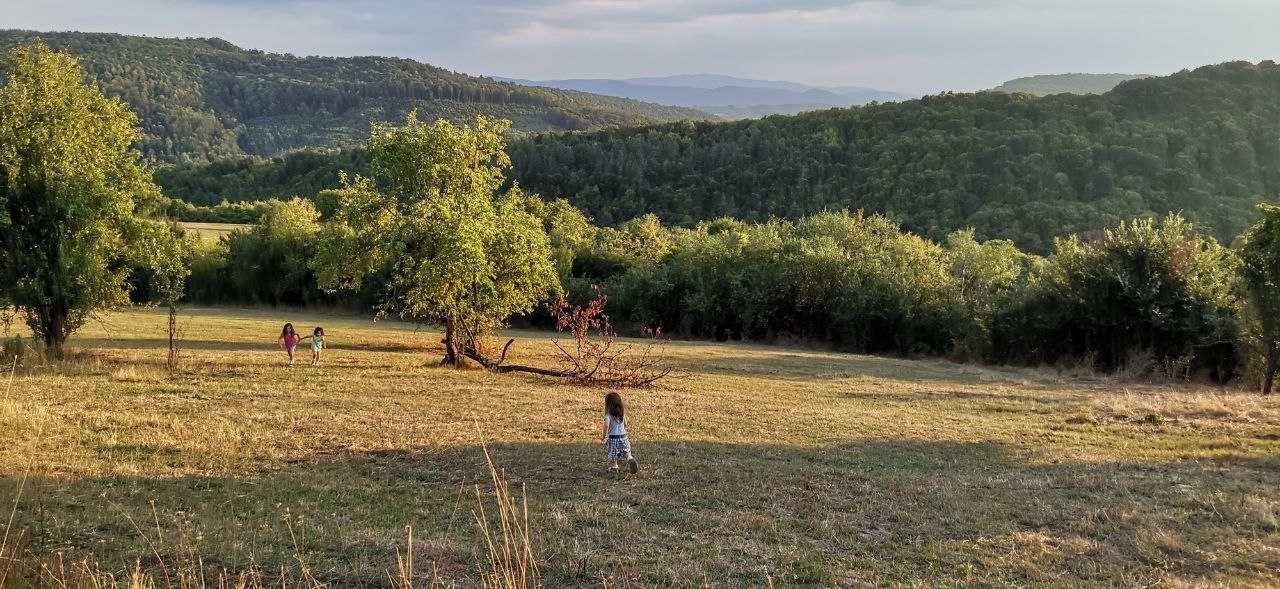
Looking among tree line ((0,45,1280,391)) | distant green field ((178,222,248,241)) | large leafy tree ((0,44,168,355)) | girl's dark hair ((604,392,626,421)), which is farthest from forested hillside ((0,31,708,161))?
girl's dark hair ((604,392,626,421))

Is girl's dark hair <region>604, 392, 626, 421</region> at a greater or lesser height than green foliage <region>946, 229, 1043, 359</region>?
lesser

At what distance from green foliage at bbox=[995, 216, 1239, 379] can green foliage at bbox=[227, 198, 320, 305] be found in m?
44.3

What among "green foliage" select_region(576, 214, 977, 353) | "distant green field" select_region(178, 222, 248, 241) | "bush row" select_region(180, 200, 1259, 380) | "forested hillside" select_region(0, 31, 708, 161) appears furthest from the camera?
"forested hillside" select_region(0, 31, 708, 161)

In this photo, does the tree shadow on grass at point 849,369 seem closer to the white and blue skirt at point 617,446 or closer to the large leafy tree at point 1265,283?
the large leafy tree at point 1265,283

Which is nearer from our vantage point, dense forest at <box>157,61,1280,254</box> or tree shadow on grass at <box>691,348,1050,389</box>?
tree shadow on grass at <box>691,348,1050,389</box>

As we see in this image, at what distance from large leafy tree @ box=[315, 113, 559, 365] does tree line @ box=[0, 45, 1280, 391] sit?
67 millimetres

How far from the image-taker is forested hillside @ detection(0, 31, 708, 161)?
510 feet

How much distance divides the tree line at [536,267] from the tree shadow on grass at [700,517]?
11.5 meters

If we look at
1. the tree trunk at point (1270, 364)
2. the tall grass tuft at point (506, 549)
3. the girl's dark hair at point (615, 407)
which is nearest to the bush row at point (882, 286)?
the tree trunk at point (1270, 364)

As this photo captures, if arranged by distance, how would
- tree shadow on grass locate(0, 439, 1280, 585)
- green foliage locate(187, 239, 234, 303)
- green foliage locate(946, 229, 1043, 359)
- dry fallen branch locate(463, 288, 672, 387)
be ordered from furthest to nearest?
green foliage locate(187, 239, 234, 303), green foliage locate(946, 229, 1043, 359), dry fallen branch locate(463, 288, 672, 387), tree shadow on grass locate(0, 439, 1280, 585)

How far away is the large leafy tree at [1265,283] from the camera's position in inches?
922

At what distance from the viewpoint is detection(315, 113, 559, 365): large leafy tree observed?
22.6 m

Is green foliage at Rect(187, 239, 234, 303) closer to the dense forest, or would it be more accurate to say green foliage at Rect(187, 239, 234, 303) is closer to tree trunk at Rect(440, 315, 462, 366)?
tree trunk at Rect(440, 315, 462, 366)

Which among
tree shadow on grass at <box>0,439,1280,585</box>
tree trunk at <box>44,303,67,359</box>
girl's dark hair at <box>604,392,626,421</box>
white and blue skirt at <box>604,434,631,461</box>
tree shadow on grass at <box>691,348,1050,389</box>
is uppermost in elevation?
tree trunk at <box>44,303,67,359</box>
